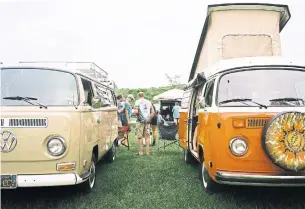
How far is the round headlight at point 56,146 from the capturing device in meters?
4.11

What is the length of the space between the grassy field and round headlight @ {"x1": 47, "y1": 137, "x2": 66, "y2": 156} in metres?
0.86

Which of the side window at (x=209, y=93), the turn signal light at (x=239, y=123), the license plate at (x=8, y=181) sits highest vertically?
the side window at (x=209, y=93)

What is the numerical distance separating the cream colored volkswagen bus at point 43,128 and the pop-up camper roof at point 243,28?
462cm

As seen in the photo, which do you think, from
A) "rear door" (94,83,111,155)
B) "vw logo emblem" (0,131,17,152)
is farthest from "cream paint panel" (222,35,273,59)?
"vw logo emblem" (0,131,17,152)

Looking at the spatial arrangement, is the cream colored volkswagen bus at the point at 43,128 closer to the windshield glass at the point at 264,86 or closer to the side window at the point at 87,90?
the side window at the point at 87,90

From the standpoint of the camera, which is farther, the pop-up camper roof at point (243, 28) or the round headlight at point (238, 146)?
the pop-up camper roof at point (243, 28)

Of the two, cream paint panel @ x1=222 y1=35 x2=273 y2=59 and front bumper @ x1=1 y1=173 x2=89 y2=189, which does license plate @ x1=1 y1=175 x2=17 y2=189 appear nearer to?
front bumper @ x1=1 y1=173 x2=89 y2=189

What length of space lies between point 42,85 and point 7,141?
975mm

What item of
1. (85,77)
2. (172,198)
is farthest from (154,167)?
(85,77)

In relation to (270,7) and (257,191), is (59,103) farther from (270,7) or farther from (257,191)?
(270,7)

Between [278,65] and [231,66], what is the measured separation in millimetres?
673

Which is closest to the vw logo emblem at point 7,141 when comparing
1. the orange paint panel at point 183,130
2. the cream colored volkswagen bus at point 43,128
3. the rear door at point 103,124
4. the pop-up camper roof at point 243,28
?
the cream colored volkswagen bus at point 43,128

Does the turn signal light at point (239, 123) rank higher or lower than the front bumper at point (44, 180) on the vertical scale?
higher

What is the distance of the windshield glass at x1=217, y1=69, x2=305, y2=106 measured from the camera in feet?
14.5
